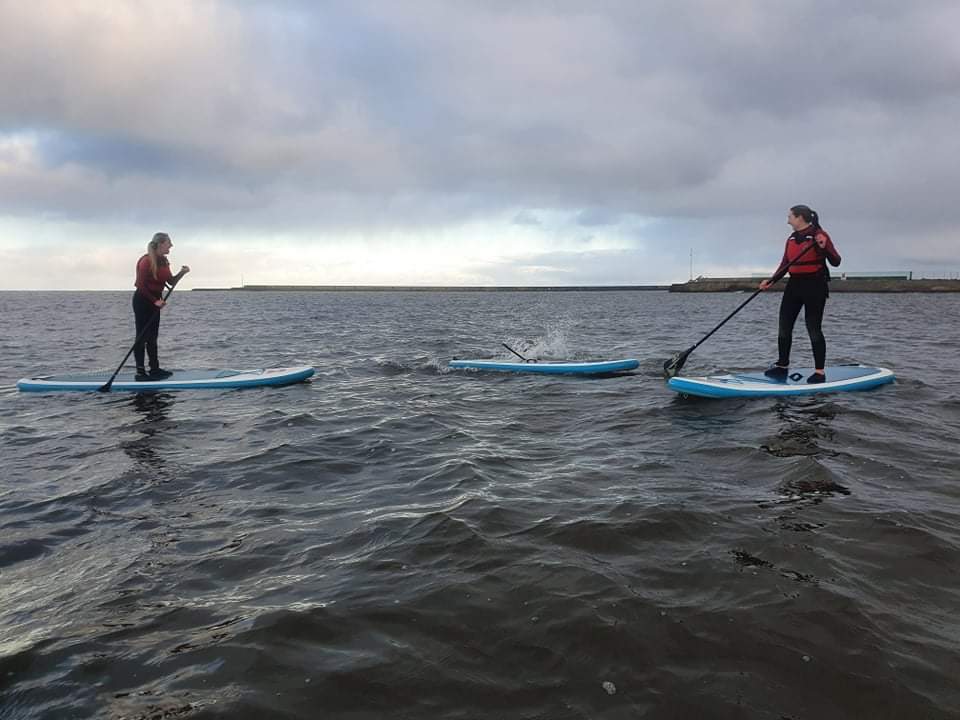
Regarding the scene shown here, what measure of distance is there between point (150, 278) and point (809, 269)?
38.7 feet

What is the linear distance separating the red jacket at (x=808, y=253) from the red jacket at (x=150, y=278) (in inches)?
429

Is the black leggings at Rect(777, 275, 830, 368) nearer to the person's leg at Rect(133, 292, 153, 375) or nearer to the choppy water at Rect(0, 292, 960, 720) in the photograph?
the choppy water at Rect(0, 292, 960, 720)

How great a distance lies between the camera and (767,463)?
6.12 meters

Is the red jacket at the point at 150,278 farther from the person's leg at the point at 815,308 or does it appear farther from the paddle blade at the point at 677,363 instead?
the person's leg at the point at 815,308

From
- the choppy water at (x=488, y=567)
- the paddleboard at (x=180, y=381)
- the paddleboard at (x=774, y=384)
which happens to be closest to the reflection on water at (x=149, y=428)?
the choppy water at (x=488, y=567)

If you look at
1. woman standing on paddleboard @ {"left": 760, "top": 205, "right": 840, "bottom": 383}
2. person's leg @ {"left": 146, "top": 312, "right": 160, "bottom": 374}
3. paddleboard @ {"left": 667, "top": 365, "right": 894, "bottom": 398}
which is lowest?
paddleboard @ {"left": 667, "top": 365, "right": 894, "bottom": 398}

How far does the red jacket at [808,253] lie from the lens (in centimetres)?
886

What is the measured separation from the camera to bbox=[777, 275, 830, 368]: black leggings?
9188 millimetres

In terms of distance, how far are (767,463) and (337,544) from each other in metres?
4.51

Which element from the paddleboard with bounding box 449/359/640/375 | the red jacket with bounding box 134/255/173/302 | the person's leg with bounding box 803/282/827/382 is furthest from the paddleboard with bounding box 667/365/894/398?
the red jacket with bounding box 134/255/173/302

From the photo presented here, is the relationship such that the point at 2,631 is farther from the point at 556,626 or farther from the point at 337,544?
the point at 556,626

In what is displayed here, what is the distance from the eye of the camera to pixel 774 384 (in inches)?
376

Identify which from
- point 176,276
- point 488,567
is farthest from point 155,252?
point 488,567

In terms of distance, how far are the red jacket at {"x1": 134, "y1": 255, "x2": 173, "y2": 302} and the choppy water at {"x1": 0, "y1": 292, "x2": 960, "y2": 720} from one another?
3.38 metres
